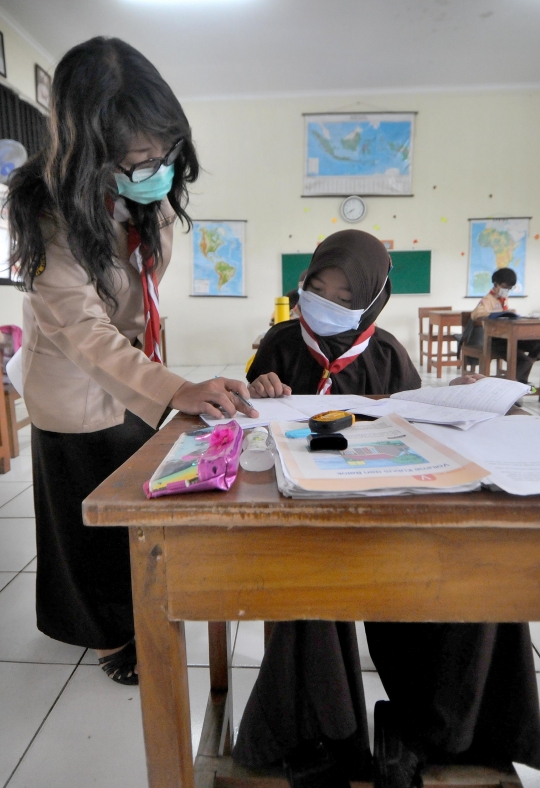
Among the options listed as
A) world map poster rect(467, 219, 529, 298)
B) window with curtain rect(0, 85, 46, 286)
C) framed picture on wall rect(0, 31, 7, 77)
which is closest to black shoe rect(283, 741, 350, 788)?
window with curtain rect(0, 85, 46, 286)

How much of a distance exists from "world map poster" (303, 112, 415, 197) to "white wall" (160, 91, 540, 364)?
0.35 feet

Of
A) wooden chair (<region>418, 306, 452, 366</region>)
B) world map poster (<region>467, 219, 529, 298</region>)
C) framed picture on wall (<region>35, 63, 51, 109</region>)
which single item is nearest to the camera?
framed picture on wall (<region>35, 63, 51, 109</region>)

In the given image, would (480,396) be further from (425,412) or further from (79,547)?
(79,547)

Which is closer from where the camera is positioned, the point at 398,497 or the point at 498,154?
the point at 398,497

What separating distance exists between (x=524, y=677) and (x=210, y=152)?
6458 millimetres

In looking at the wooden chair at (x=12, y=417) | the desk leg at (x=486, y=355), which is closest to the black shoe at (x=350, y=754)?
the wooden chair at (x=12, y=417)

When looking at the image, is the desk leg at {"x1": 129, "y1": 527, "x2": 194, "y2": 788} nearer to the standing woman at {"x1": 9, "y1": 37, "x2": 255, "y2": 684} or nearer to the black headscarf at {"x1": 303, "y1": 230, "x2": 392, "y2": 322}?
the standing woman at {"x1": 9, "y1": 37, "x2": 255, "y2": 684}

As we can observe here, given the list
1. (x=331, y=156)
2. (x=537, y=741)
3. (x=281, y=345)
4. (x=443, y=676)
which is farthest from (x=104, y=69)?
(x=331, y=156)

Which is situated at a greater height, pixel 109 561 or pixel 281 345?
pixel 281 345

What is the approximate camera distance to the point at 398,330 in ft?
21.1

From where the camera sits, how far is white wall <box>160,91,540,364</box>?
19.5 feet

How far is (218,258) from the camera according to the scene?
20.7 ft

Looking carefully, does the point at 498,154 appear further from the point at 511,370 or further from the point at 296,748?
the point at 296,748

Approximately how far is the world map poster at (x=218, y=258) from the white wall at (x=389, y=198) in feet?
0.33
